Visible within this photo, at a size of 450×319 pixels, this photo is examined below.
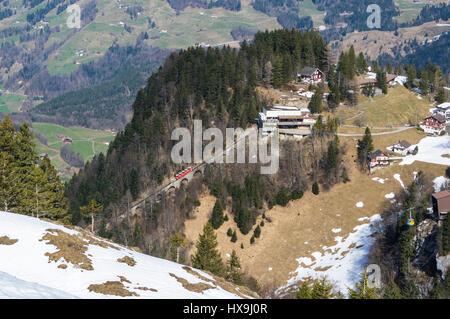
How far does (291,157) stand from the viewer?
386ft

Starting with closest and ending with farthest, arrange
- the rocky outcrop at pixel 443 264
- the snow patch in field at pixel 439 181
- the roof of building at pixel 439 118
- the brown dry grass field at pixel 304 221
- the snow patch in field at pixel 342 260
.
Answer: the rocky outcrop at pixel 443 264
the snow patch in field at pixel 342 260
the brown dry grass field at pixel 304 221
the snow patch in field at pixel 439 181
the roof of building at pixel 439 118

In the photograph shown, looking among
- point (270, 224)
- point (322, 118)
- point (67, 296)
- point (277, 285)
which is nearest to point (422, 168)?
point (322, 118)

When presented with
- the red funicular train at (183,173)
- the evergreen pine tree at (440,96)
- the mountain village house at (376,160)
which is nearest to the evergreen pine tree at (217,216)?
the red funicular train at (183,173)

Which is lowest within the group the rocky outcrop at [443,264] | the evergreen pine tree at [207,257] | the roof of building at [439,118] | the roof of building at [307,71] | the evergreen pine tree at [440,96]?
the rocky outcrop at [443,264]

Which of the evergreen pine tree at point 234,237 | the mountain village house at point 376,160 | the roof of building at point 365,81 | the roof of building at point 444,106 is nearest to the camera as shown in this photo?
the evergreen pine tree at point 234,237

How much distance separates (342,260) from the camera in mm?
93062

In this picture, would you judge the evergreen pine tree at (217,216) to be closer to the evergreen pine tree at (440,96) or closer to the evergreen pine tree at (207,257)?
the evergreen pine tree at (207,257)

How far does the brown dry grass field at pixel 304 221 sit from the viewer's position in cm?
10019

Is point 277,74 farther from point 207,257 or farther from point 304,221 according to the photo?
point 207,257

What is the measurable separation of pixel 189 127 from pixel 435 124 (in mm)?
64089

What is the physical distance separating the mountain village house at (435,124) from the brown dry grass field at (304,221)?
599 inches

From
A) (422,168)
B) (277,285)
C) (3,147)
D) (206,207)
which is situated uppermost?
(3,147)

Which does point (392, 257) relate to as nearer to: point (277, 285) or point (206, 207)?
point (277, 285)

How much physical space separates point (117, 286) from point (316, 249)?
6563 cm
